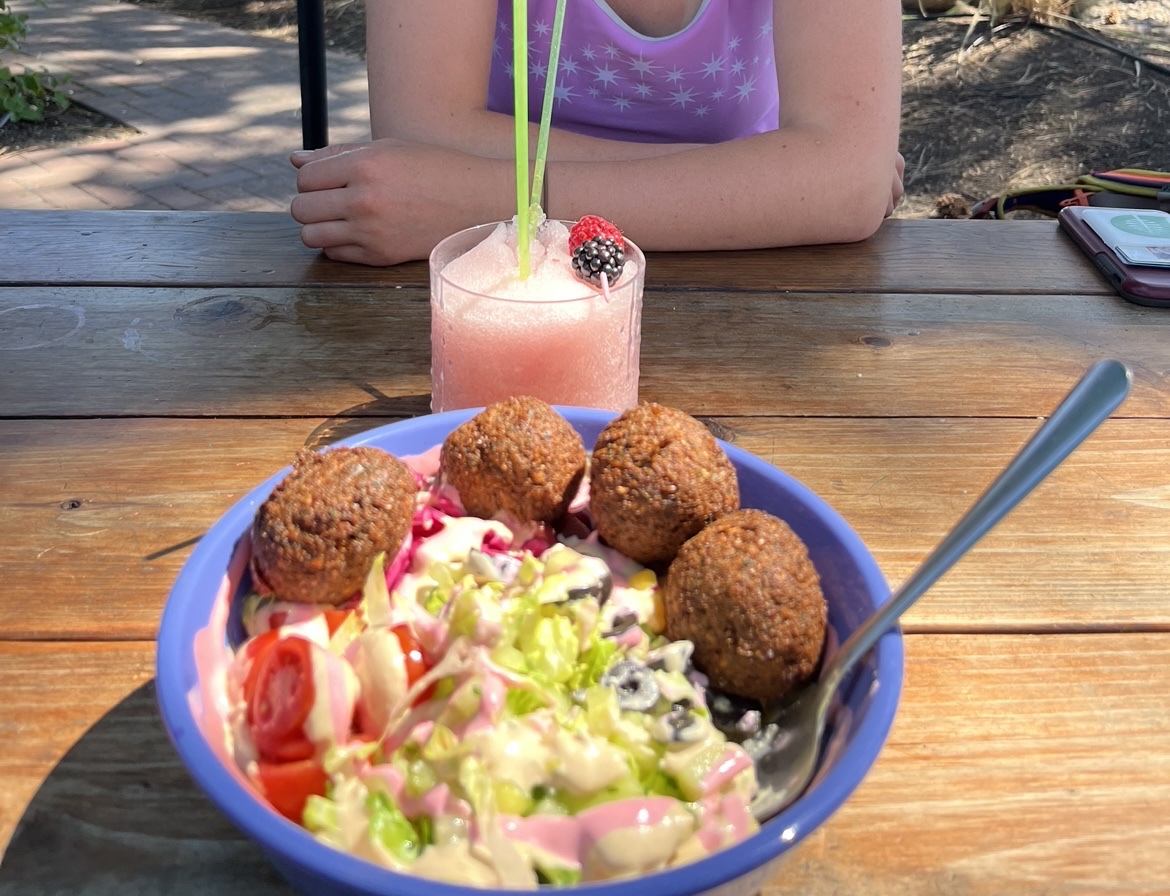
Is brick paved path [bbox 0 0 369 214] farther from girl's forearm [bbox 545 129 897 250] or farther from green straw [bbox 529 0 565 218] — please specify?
green straw [bbox 529 0 565 218]

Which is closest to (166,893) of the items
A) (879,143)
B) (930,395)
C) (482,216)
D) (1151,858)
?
(1151,858)

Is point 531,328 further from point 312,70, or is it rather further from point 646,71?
point 312,70

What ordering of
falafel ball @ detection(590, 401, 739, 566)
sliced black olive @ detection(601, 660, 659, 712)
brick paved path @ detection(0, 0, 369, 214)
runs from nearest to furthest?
sliced black olive @ detection(601, 660, 659, 712)
falafel ball @ detection(590, 401, 739, 566)
brick paved path @ detection(0, 0, 369, 214)

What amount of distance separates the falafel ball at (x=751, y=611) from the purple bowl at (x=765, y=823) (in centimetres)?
3

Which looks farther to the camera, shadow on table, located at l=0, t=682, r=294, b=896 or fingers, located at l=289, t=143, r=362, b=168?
fingers, located at l=289, t=143, r=362, b=168

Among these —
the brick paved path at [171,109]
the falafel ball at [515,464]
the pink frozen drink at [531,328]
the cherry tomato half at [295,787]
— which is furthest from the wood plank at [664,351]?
the brick paved path at [171,109]

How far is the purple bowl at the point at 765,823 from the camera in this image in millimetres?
490

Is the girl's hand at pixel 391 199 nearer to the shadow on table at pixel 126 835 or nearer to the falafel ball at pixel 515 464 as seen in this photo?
the falafel ball at pixel 515 464

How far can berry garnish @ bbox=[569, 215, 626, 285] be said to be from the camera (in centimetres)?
95

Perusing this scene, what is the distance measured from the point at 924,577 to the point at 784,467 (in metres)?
0.42

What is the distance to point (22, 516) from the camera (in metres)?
0.91

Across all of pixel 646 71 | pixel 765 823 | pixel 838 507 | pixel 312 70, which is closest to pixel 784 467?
pixel 838 507

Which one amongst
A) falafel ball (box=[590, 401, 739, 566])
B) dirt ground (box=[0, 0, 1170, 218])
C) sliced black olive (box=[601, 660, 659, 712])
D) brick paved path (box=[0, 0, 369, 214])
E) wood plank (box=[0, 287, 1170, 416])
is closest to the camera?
sliced black olive (box=[601, 660, 659, 712])

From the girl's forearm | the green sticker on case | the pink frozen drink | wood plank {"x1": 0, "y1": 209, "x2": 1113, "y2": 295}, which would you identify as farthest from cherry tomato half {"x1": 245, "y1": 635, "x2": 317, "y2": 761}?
the green sticker on case
